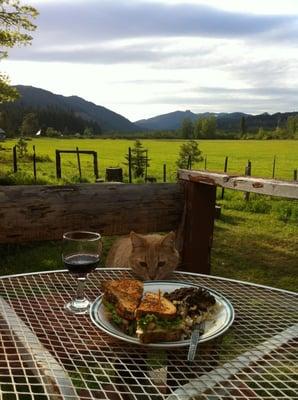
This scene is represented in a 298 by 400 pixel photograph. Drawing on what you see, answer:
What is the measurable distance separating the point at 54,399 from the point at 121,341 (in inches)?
12.2

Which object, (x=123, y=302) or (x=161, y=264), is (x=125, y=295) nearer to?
(x=123, y=302)

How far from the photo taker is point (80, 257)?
1.96 m

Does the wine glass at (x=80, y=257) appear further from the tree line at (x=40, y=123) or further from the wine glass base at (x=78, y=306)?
the tree line at (x=40, y=123)

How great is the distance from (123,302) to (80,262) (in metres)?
0.32

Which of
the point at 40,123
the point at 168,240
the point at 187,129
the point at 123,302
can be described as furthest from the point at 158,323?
the point at 40,123

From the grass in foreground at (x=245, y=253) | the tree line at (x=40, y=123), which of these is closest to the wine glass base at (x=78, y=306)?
the grass in foreground at (x=245, y=253)

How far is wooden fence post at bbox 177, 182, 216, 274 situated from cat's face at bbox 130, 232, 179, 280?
1.60m

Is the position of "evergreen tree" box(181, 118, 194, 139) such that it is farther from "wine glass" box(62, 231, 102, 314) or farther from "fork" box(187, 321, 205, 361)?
"fork" box(187, 321, 205, 361)

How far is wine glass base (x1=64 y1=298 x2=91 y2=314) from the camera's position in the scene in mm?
1904

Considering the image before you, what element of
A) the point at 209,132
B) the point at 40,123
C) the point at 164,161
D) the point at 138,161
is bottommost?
the point at 164,161

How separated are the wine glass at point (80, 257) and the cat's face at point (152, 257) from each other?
786 millimetres

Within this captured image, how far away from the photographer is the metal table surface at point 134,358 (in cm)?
137

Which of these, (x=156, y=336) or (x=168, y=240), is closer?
(x=156, y=336)

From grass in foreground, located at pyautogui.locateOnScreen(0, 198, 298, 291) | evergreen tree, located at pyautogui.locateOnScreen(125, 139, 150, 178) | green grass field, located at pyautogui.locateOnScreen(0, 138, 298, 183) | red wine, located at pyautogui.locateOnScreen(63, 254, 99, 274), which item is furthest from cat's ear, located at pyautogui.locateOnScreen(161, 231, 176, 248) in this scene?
evergreen tree, located at pyautogui.locateOnScreen(125, 139, 150, 178)
